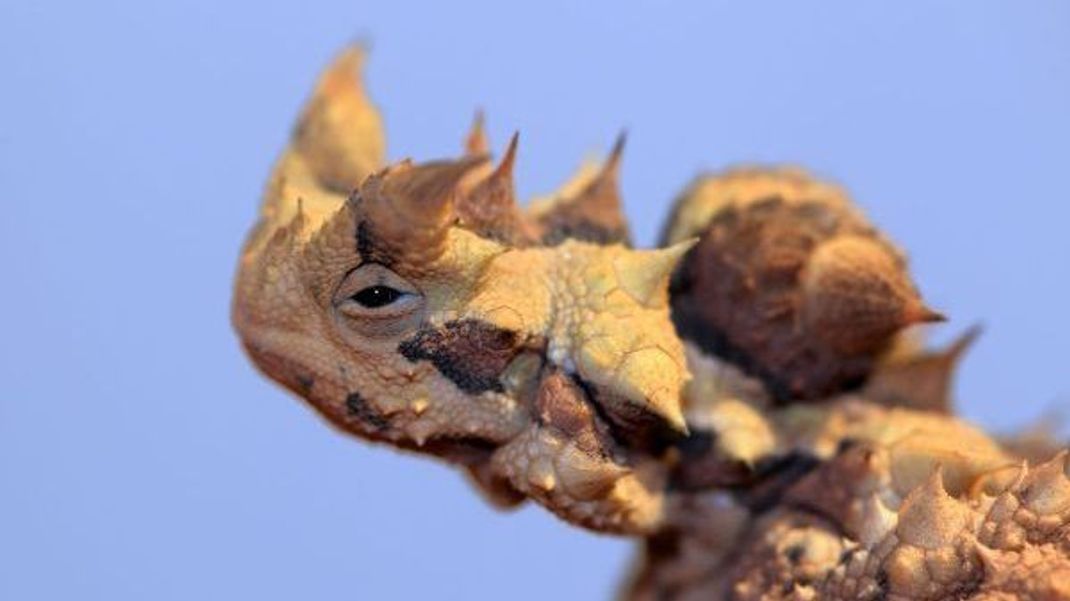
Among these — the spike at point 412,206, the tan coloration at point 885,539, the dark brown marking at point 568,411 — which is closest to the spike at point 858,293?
the tan coloration at point 885,539

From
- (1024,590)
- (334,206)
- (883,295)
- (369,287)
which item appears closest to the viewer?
(1024,590)

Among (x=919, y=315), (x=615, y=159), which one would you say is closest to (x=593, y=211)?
(x=615, y=159)

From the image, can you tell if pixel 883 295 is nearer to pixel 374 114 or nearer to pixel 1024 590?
pixel 1024 590

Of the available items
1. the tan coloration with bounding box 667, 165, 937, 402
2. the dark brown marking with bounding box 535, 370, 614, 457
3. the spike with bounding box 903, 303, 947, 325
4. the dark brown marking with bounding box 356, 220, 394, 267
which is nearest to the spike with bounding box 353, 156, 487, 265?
the dark brown marking with bounding box 356, 220, 394, 267

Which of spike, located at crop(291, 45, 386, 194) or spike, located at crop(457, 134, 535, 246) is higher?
spike, located at crop(291, 45, 386, 194)

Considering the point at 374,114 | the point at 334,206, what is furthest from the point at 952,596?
the point at 374,114

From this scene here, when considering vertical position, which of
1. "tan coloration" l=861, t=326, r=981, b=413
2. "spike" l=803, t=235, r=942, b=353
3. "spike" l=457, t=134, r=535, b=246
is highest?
"spike" l=457, t=134, r=535, b=246

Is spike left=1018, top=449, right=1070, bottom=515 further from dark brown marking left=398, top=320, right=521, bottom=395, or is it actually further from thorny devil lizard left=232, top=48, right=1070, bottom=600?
dark brown marking left=398, top=320, right=521, bottom=395

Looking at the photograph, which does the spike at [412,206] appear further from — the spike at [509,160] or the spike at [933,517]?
the spike at [933,517]
